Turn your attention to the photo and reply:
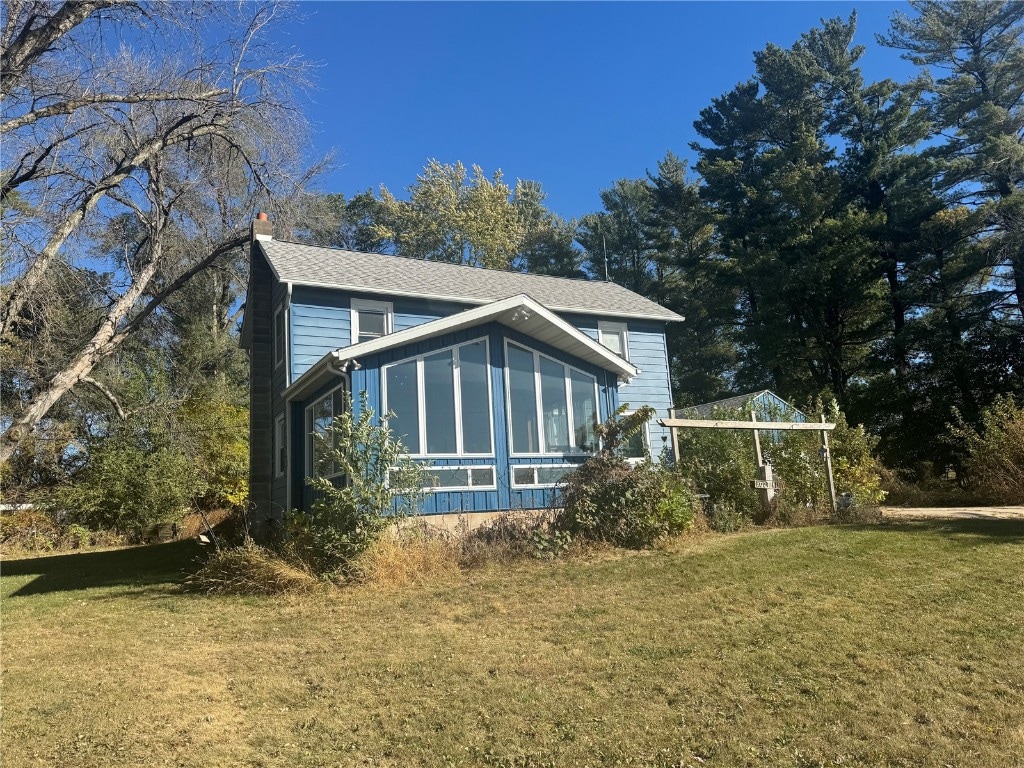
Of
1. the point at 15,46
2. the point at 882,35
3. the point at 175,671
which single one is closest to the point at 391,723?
the point at 175,671

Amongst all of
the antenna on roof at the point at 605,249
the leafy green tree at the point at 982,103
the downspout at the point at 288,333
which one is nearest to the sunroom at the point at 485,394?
the downspout at the point at 288,333

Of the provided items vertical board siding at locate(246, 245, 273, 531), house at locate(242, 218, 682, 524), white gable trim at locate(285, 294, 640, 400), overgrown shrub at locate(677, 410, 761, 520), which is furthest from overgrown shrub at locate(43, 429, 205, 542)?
overgrown shrub at locate(677, 410, 761, 520)

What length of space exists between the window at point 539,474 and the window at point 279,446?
5.02m

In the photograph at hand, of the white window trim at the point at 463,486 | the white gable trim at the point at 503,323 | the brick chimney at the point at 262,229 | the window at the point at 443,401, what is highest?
the brick chimney at the point at 262,229

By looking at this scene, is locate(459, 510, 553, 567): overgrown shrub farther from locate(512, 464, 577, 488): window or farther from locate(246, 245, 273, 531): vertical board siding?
locate(246, 245, 273, 531): vertical board siding

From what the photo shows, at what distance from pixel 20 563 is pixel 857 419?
24.9 metres

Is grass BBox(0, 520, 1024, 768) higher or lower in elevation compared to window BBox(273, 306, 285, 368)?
Answer: lower

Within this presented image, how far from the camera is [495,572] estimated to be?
28.4ft

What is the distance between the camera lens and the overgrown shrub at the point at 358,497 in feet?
27.9

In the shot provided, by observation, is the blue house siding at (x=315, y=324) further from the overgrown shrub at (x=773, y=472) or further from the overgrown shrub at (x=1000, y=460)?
the overgrown shrub at (x=1000, y=460)

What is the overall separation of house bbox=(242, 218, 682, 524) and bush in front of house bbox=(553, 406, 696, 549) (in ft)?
4.01

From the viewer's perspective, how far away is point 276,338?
14.8m

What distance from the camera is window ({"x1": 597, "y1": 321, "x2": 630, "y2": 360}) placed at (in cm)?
1741

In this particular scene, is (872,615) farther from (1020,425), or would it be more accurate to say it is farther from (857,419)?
(857,419)
